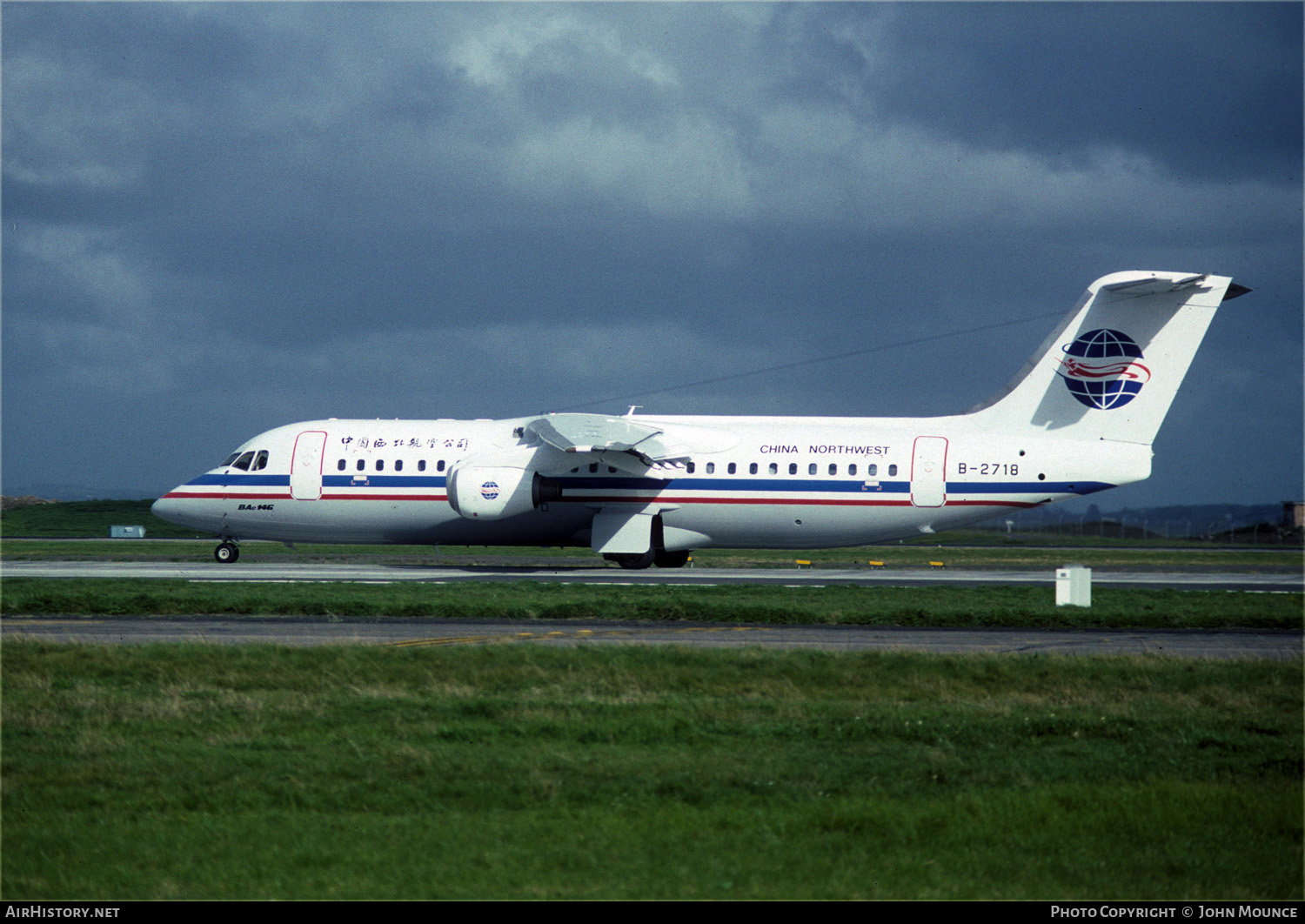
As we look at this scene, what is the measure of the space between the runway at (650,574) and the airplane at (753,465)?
1273mm

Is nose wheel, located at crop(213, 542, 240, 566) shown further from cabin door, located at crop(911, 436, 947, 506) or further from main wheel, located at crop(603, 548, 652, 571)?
cabin door, located at crop(911, 436, 947, 506)

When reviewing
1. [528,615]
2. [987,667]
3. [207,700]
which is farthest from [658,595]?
[207,700]

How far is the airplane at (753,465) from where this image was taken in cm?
3594

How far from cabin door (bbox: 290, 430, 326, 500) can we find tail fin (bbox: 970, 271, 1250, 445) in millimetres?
23230

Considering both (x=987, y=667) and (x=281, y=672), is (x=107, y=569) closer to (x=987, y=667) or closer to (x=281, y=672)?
(x=281, y=672)

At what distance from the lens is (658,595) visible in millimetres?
27469

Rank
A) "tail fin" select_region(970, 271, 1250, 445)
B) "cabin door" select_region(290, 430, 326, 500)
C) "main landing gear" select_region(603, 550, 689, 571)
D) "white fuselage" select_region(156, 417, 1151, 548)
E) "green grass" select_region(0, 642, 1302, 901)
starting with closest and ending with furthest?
"green grass" select_region(0, 642, 1302, 901) < "tail fin" select_region(970, 271, 1250, 445) < "white fuselage" select_region(156, 417, 1151, 548) < "main landing gear" select_region(603, 550, 689, 571) < "cabin door" select_region(290, 430, 326, 500)

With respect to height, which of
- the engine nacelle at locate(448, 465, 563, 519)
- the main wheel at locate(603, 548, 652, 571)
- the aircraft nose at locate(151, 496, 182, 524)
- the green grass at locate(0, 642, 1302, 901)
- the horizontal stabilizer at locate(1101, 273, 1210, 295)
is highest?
the horizontal stabilizer at locate(1101, 273, 1210, 295)

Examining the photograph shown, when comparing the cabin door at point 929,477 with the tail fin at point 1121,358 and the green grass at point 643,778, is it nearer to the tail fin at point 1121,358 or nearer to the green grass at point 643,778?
the tail fin at point 1121,358

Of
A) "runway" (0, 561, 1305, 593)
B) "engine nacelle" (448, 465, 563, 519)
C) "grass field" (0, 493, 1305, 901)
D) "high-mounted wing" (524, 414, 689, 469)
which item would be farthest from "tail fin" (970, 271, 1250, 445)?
"grass field" (0, 493, 1305, 901)

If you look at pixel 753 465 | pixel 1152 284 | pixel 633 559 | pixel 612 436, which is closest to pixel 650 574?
pixel 633 559

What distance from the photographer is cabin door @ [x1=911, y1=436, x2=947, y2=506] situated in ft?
120

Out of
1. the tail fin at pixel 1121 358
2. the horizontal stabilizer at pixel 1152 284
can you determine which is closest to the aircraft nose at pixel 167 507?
the tail fin at pixel 1121 358

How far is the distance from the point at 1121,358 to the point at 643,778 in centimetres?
2978
